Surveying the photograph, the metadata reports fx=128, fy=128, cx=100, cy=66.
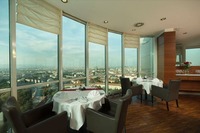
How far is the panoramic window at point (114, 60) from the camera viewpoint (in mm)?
5406

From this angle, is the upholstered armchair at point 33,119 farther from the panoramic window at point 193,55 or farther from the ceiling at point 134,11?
the panoramic window at point 193,55

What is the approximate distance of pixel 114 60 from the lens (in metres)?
5.56

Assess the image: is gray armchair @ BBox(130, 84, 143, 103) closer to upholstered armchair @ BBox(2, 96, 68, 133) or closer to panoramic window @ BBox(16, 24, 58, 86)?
panoramic window @ BBox(16, 24, 58, 86)

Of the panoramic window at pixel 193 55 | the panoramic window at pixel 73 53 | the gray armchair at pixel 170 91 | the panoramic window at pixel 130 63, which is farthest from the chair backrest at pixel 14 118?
the panoramic window at pixel 193 55

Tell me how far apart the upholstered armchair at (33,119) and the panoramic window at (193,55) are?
7246 mm

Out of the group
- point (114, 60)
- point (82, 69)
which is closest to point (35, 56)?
point (82, 69)

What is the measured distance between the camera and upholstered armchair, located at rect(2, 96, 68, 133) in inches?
52.2

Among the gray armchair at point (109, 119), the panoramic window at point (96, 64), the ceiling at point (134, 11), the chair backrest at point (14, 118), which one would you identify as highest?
the ceiling at point (134, 11)

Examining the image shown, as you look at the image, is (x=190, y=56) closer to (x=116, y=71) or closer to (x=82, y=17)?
(x=116, y=71)

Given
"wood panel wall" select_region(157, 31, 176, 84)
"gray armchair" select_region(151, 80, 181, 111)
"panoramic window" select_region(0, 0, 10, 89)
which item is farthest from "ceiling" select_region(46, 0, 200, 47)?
"gray armchair" select_region(151, 80, 181, 111)

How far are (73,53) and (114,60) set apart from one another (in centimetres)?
213

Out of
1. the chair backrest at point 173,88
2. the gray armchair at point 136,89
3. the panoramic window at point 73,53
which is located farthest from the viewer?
the gray armchair at point 136,89

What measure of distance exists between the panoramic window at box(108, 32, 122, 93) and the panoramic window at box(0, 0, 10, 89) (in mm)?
3670

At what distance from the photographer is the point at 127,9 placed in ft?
10.8
